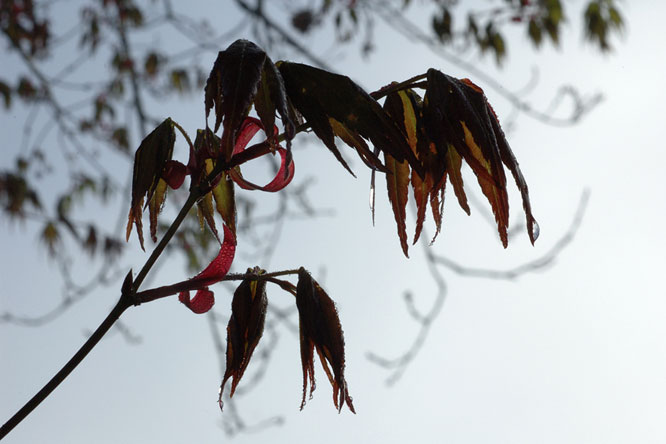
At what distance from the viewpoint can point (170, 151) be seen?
0.59m

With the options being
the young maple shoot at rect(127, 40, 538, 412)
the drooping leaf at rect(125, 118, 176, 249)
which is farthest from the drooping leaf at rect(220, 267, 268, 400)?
the drooping leaf at rect(125, 118, 176, 249)

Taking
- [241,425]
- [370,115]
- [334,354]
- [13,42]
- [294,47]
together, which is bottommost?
[241,425]

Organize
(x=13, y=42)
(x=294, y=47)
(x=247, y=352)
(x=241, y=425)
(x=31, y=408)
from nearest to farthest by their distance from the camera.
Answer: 1. (x=31, y=408)
2. (x=247, y=352)
3. (x=241, y=425)
4. (x=294, y=47)
5. (x=13, y=42)

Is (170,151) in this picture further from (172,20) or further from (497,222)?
(172,20)

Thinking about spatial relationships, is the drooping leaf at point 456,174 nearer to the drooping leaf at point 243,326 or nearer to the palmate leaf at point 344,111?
the palmate leaf at point 344,111

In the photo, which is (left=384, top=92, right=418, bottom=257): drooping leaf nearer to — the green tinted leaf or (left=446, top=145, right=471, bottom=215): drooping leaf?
(left=446, top=145, right=471, bottom=215): drooping leaf

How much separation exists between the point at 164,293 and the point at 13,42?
8.42ft

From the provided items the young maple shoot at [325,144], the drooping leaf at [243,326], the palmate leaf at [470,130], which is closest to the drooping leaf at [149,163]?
the young maple shoot at [325,144]

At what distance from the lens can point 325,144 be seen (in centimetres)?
51

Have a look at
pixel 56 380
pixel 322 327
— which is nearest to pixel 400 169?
pixel 322 327

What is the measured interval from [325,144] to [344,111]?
0.03m

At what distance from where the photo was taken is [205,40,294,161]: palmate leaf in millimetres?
499

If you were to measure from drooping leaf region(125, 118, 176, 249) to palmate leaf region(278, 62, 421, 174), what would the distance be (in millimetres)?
128

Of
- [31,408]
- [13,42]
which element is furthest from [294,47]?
[31,408]
